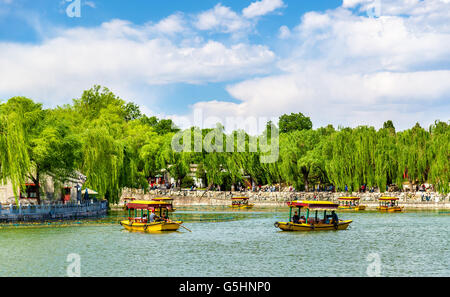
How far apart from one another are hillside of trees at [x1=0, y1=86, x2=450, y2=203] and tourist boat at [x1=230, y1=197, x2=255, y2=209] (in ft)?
25.3

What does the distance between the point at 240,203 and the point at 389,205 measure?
62.3 ft

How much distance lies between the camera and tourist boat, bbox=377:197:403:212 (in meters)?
64.1

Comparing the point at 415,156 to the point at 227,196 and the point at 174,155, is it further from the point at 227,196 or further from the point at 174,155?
the point at 174,155

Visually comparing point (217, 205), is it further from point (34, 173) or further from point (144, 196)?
point (34, 173)

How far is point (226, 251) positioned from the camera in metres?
32.8

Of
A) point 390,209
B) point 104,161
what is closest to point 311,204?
point 104,161

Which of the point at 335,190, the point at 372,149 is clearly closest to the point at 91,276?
the point at 372,149

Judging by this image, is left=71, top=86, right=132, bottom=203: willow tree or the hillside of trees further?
left=71, top=86, right=132, bottom=203: willow tree

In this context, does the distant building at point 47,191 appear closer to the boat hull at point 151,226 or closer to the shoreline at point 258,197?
the boat hull at point 151,226

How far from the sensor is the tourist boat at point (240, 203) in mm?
73625

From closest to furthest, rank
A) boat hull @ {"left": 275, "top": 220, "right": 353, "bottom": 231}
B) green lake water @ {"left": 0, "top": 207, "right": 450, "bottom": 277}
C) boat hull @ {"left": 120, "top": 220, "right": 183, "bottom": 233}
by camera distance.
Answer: green lake water @ {"left": 0, "top": 207, "right": 450, "bottom": 277}
boat hull @ {"left": 120, "top": 220, "right": 183, "bottom": 233}
boat hull @ {"left": 275, "top": 220, "right": 353, "bottom": 231}

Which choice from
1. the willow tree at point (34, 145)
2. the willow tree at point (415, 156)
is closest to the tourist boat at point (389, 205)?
the willow tree at point (415, 156)

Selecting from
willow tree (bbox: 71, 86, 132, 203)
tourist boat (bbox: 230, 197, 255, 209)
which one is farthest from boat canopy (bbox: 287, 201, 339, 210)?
tourist boat (bbox: 230, 197, 255, 209)

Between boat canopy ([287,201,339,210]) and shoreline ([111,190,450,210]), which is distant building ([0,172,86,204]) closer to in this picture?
boat canopy ([287,201,339,210])
